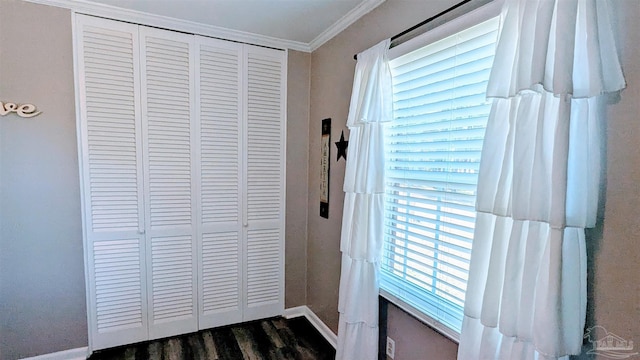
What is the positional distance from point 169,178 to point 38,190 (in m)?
0.82

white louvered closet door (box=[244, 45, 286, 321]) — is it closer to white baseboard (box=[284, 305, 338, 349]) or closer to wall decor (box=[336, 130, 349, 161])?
white baseboard (box=[284, 305, 338, 349])

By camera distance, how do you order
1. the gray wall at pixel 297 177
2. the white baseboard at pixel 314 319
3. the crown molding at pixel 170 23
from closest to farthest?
the crown molding at pixel 170 23 < the white baseboard at pixel 314 319 < the gray wall at pixel 297 177

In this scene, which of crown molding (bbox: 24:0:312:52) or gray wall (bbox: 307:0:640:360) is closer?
gray wall (bbox: 307:0:640:360)

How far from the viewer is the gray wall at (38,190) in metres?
2.06

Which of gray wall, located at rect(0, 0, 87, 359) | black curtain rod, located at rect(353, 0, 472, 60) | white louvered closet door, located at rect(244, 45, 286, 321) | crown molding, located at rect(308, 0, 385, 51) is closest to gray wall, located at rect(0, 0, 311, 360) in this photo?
gray wall, located at rect(0, 0, 87, 359)

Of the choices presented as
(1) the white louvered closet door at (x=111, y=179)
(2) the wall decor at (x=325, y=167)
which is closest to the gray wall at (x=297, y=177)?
(2) the wall decor at (x=325, y=167)

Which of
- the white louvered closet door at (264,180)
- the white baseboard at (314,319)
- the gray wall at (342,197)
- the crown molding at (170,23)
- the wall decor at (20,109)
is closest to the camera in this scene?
the gray wall at (342,197)

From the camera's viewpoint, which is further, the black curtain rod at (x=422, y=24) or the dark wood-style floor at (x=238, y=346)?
the dark wood-style floor at (x=238, y=346)

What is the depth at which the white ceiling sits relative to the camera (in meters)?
2.09

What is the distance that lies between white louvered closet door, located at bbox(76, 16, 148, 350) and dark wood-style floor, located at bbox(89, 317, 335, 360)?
0.48 feet

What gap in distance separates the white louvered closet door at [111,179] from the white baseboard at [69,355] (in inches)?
3.1

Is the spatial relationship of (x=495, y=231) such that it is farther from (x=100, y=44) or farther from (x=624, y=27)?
(x=100, y=44)

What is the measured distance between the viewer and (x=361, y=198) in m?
1.90

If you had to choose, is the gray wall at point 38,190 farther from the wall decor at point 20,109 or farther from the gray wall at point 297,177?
the gray wall at point 297,177
